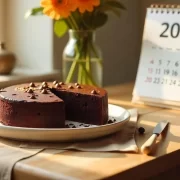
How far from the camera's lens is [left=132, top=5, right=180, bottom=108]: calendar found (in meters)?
1.41

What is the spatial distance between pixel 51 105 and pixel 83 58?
1.50ft

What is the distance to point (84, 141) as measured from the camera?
3.45 ft

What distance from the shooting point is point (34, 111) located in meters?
1.05

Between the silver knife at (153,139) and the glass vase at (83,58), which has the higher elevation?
the glass vase at (83,58)

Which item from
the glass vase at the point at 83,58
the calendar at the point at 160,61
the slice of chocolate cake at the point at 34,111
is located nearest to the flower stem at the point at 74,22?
the glass vase at the point at 83,58

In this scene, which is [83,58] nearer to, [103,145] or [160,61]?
[160,61]

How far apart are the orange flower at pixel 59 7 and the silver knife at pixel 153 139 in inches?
15.8

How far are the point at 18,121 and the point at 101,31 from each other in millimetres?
846

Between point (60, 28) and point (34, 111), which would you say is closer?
point (34, 111)

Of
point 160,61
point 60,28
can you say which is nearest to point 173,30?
point 160,61

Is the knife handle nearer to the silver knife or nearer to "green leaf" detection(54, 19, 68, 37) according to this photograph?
the silver knife

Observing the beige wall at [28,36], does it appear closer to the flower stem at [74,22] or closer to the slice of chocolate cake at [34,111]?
the flower stem at [74,22]

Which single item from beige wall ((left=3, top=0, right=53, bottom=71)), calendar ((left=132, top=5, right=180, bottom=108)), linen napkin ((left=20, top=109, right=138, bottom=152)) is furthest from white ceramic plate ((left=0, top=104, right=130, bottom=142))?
beige wall ((left=3, top=0, right=53, bottom=71))

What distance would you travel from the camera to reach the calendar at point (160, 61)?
55.4 inches
